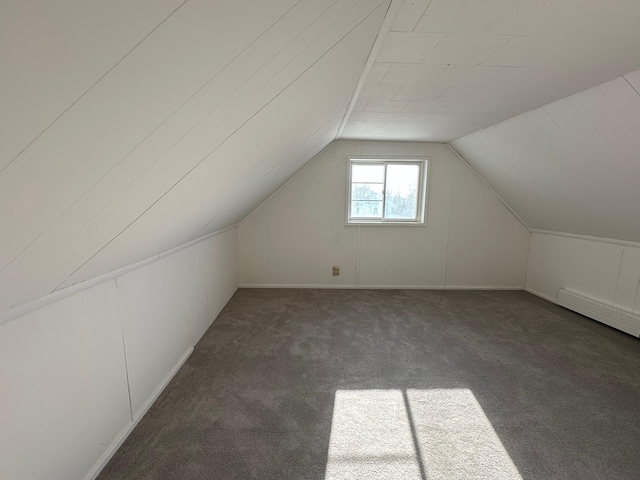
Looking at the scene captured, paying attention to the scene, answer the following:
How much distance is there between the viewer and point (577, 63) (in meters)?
1.69

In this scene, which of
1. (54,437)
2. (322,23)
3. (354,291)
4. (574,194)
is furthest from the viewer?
(354,291)

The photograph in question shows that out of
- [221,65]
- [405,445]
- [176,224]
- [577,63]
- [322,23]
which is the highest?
[577,63]

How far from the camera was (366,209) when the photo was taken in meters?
4.45

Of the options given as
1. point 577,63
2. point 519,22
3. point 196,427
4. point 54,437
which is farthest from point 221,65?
point 577,63

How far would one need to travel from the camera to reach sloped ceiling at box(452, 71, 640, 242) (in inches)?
81.4

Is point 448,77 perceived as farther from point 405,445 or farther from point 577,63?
point 405,445

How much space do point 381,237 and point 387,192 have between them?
0.67m

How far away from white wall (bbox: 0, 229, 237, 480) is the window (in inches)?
108

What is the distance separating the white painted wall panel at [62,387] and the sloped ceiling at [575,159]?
321 centimetres

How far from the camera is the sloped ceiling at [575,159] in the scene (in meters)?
2.07

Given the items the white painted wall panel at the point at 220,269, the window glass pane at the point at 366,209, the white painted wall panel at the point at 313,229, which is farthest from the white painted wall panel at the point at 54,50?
the window glass pane at the point at 366,209

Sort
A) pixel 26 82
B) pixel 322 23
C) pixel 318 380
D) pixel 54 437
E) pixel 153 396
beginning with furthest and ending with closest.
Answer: pixel 318 380 → pixel 153 396 → pixel 54 437 → pixel 322 23 → pixel 26 82

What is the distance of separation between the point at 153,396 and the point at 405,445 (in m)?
1.57

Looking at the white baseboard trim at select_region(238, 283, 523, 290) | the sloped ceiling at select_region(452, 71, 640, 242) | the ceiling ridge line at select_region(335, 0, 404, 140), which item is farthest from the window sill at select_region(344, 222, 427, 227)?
the ceiling ridge line at select_region(335, 0, 404, 140)
